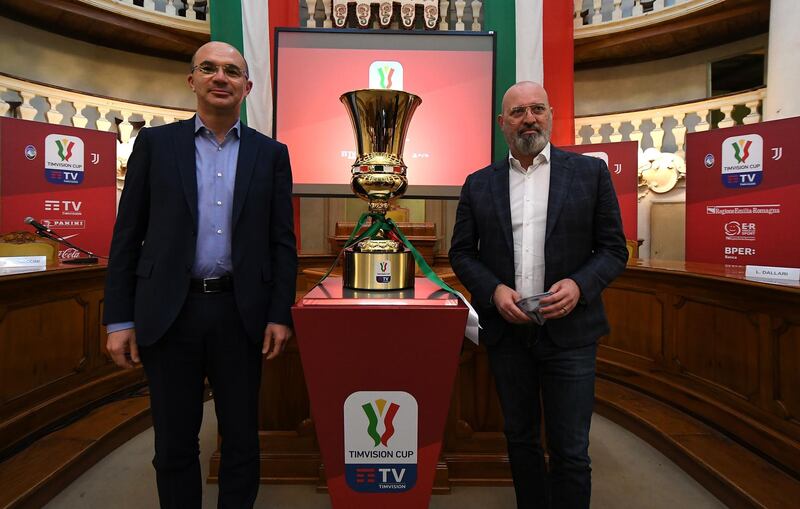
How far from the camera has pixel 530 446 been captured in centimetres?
135

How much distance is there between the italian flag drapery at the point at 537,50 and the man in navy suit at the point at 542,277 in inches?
60.8

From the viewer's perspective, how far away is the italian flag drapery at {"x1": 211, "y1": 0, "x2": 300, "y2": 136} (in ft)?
8.96

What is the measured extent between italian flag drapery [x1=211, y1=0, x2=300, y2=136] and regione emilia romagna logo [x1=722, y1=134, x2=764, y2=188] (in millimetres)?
2654

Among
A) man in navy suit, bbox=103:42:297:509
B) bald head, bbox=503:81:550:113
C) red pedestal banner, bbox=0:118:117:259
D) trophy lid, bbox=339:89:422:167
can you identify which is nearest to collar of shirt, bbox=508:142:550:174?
bald head, bbox=503:81:550:113

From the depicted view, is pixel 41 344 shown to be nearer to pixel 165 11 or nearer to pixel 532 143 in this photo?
pixel 532 143

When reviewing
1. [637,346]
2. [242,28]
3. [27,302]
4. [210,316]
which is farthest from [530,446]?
[242,28]

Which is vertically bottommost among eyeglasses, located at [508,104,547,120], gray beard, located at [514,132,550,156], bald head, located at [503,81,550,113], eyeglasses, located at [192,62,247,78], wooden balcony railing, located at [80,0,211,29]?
gray beard, located at [514,132,550,156]

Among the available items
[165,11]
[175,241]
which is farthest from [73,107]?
[175,241]

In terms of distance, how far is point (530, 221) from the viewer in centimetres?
131

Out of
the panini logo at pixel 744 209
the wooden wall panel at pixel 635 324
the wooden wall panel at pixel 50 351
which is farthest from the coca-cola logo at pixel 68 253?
the panini logo at pixel 744 209

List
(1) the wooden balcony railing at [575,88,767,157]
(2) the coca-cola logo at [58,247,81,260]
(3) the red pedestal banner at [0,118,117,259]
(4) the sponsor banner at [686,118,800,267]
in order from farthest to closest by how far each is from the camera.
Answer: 1. (1) the wooden balcony railing at [575,88,767,157]
2. (2) the coca-cola logo at [58,247,81,260]
3. (3) the red pedestal banner at [0,118,117,259]
4. (4) the sponsor banner at [686,118,800,267]

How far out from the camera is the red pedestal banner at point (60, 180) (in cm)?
308

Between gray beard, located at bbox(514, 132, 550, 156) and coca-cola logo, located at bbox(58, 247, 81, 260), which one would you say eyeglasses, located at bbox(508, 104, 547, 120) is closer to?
gray beard, located at bbox(514, 132, 550, 156)

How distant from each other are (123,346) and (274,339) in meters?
0.36
